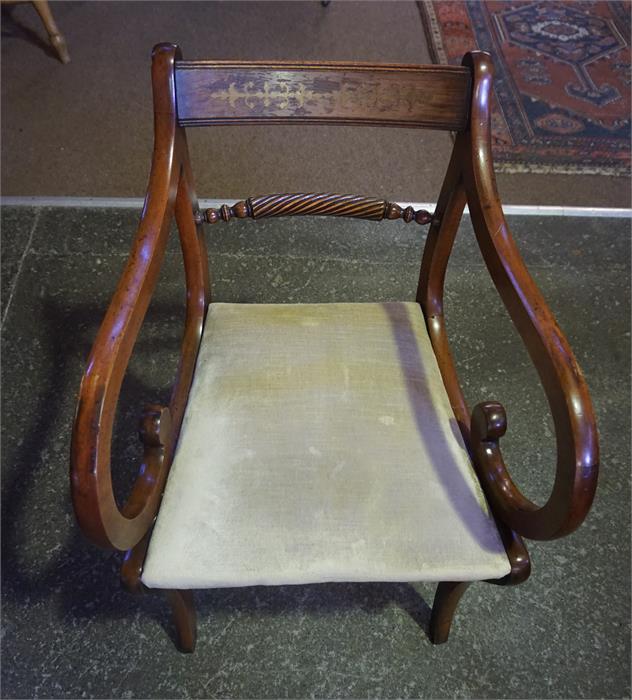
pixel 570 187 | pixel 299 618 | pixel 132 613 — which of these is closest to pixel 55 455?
pixel 132 613

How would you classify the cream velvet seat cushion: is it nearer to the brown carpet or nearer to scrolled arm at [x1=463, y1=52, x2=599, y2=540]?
scrolled arm at [x1=463, y1=52, x2=599, y2=540]

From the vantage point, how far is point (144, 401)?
1302mm

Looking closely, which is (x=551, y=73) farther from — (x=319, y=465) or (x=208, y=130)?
(x=319, y=465)

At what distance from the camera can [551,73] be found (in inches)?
88.2

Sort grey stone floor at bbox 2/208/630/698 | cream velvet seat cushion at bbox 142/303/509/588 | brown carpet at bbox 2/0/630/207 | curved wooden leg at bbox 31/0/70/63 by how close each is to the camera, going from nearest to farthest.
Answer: cream velvet seat cushion at bbox 142/303/509/588 < grey stone floor at bbox 2/208/630/698 < brown carpet at bbox 2/0/630/207 < curved wooden leg at bbox 31/0/70/63

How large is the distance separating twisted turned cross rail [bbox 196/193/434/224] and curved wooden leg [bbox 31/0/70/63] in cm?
175

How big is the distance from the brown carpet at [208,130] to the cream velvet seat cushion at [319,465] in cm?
103

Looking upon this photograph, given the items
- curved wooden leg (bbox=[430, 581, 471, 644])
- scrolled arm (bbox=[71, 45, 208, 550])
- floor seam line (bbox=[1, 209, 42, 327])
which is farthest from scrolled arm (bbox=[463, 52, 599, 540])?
floor seam line (bbox=[1, 209, 42, 327])

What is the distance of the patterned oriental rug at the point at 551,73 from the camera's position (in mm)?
1946

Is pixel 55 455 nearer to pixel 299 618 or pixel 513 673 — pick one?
pixel 299 618

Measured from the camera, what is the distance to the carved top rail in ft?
2.48

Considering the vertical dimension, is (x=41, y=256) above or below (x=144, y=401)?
above

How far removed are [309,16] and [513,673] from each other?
247cm

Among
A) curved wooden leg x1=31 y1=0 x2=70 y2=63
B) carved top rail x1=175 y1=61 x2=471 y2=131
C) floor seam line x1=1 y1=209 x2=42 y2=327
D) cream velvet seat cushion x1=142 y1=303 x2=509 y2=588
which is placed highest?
carved top rail x1=175 y1=61 x2=471 y2=131
